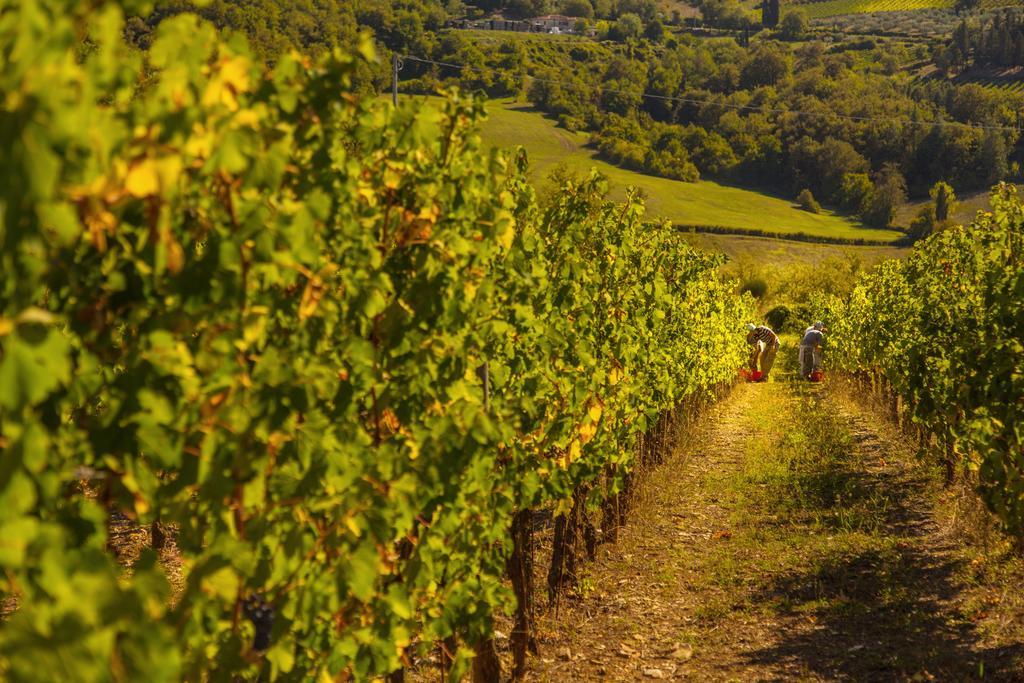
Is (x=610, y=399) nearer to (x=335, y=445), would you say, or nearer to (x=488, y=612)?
(x=488, y=612)

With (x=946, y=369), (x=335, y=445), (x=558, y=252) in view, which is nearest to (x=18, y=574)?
(x=335, y=445)

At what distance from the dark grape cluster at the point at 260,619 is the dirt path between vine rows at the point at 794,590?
4288mm

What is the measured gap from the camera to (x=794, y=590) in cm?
953

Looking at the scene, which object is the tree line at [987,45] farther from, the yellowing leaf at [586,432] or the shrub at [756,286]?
the yellowing leaf at [586,432]

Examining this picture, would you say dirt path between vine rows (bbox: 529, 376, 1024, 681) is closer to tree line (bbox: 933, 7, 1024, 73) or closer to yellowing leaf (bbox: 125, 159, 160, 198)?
yellowing leaf (bbox: 125, 159, 160, 198)

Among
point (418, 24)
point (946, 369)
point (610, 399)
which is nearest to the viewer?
point (610, 399)

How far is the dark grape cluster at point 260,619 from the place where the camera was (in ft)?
11.6

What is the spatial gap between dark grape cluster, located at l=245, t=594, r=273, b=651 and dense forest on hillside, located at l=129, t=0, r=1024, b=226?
84461mm

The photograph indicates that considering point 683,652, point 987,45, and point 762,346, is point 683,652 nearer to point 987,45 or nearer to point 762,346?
point 762,346

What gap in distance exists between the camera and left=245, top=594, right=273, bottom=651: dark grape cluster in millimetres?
3523

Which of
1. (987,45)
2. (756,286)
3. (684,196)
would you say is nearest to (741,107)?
(987,45)

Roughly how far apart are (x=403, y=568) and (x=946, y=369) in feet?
26.9

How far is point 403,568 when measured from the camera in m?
4.54

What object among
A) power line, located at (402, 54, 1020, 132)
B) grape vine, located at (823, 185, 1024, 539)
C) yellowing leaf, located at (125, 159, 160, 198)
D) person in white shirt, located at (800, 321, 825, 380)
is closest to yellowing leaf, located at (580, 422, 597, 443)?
grape vine, located at (823, 185, 1024, 539)
